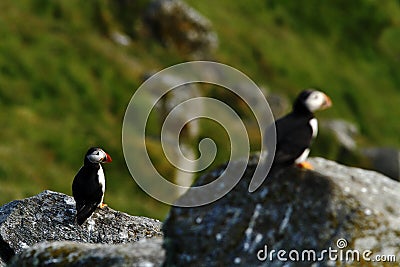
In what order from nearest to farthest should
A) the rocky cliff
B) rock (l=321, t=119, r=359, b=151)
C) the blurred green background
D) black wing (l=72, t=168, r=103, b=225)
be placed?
the rocky cliff
black wing (l=72, t=168, r=103, b=225)
the blurred green background
rock (l=321, t=119, r=359, b=151)

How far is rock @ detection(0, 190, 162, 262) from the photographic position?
14.1 meters

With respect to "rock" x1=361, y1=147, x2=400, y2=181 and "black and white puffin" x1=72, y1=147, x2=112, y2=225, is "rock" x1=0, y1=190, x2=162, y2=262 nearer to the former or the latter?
"black and white puffin" x1=72, y1=147, x2=112, y2=225

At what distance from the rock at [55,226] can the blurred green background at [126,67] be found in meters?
11.5

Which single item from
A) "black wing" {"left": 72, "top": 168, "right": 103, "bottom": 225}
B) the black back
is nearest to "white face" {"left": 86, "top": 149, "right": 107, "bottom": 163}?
the black back

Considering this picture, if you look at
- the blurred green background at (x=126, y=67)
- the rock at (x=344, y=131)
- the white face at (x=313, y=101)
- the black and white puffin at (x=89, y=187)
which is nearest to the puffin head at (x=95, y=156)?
the black and white puffin at (x=89, y=187)

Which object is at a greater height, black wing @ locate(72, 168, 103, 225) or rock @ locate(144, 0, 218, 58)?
rock @ locate(144, 0, 218, 58)

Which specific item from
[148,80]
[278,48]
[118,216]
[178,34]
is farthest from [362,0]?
[118,216]

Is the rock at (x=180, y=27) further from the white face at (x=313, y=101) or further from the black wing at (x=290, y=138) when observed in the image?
the black wing at (x=290, y=138)

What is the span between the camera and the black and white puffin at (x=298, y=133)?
10.9 meters

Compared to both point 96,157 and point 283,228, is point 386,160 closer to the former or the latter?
point 96,157

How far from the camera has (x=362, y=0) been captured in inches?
3120

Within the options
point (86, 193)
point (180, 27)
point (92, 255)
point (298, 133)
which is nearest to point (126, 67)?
point (180, 27)

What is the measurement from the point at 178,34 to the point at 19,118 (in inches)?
873

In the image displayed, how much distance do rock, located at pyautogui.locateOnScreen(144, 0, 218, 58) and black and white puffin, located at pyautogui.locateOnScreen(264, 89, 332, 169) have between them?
44.3m
